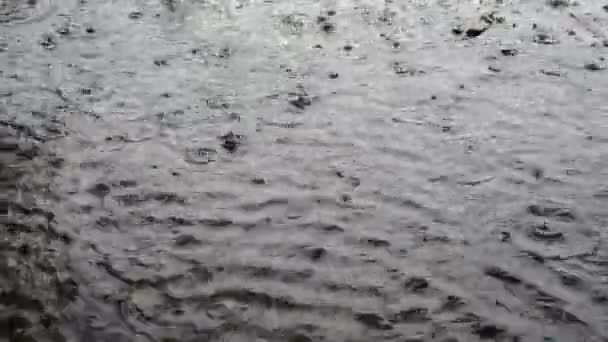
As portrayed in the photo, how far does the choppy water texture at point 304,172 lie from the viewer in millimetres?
4688

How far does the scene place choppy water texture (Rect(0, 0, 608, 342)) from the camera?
469cm

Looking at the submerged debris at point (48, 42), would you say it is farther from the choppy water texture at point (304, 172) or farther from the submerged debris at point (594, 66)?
the submerged debris at point (594, 66)

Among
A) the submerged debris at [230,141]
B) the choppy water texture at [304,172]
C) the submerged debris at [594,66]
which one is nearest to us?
→ the choppy water texture at [304,172]

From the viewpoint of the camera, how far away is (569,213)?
5559 millimetres

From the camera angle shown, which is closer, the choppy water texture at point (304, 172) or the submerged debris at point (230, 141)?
the choppy water texture at point (304, 172)

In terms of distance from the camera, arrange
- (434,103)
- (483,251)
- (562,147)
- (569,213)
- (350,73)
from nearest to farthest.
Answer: (483,251) → (569,213) → (562,147) → (434,103) → (350,73)

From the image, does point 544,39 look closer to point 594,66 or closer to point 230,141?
point 594,66

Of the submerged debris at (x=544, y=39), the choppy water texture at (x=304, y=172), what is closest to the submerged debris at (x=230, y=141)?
the choppy water texture at (x=304, y=172)

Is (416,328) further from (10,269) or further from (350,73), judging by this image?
(350,73)

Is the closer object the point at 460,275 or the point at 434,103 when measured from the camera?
the point at 460,275

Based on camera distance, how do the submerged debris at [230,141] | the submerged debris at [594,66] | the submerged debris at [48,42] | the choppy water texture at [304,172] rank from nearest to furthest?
1. the choppy water texture at [304,172]
2. the submerged debris at [230,141]
3. the submerged debris at [594,66]
4. the submerged debris at [48,42]

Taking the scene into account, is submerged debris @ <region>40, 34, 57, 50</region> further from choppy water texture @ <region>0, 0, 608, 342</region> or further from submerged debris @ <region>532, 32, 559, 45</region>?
submerged debris @ <region>532, 32, 559, 45</region>

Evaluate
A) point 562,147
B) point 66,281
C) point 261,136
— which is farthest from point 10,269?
point 562,147

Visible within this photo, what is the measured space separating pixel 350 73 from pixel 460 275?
3394 mm
